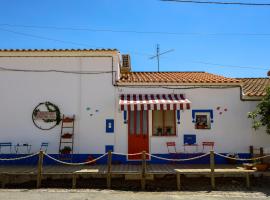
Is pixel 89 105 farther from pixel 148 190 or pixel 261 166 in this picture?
pixel 261 166

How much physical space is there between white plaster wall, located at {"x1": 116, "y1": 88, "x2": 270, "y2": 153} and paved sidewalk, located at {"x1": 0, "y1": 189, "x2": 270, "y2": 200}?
12.2 ft

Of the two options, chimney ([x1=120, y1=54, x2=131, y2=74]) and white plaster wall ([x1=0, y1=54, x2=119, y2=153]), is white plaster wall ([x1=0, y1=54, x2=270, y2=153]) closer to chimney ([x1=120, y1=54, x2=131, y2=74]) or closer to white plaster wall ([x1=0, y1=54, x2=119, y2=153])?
white plaster wall ([x1=0, y1=54, x2=119, y2=153])

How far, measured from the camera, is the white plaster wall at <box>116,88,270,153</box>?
14.9 meters

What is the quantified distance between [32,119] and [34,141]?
1048 mm

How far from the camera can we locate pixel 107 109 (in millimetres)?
14945

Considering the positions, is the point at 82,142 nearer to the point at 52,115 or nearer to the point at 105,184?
the point at 52,115

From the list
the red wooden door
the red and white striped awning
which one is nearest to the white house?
the red wooden door

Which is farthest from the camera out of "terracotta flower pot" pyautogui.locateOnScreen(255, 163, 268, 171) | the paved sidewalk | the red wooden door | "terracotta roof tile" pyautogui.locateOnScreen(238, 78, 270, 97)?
"terracotta roof tile" pyautogui.locateOnScreen(238, 78, 270, 97)

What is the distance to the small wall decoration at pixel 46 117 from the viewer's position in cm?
1481

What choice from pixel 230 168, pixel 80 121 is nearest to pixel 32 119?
pixel 80 121

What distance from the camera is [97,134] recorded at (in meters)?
14.8

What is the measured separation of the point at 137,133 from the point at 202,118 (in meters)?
3.25

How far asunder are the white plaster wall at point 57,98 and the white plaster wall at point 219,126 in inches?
38.4

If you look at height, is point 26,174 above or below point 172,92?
below
